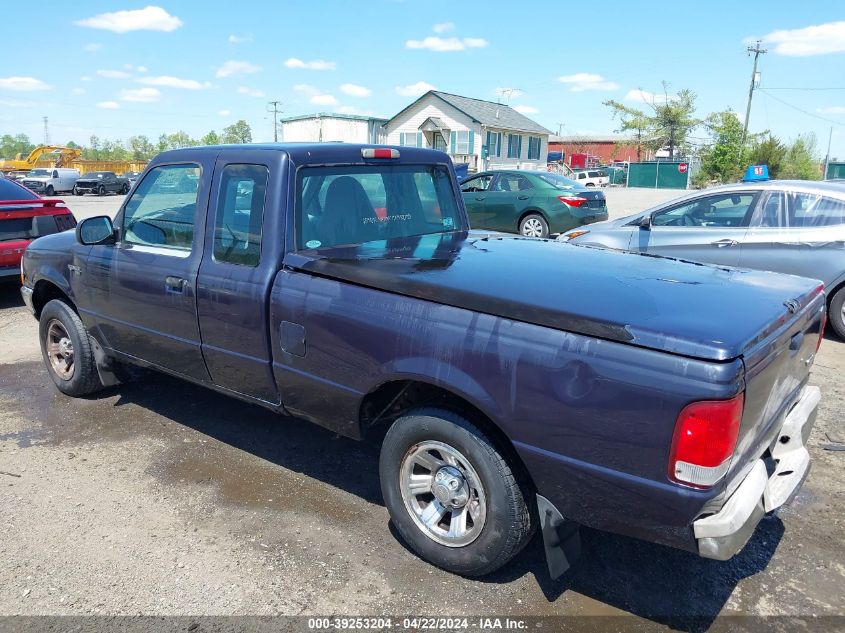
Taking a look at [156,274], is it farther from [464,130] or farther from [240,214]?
[464,130]

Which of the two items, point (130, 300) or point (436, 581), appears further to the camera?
point (130, 300)

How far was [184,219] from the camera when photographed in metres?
3.91

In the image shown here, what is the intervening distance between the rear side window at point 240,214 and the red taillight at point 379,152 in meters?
0.64

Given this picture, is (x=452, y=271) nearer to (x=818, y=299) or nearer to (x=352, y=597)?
(x=352, y=597)

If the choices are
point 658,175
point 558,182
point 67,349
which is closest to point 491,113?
point 658,175

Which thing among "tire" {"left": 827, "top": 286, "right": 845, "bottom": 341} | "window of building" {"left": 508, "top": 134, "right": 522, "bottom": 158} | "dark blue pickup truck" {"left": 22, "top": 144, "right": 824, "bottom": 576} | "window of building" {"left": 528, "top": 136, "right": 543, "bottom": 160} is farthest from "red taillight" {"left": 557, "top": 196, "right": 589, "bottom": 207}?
"window of building" {"left": 528, "top": 136, "right": 543, "bottom": 160}

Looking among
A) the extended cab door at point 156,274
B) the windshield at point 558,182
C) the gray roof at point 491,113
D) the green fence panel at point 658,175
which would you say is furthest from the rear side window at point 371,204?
the green fence panel at point 658,175

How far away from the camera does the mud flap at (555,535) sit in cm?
257

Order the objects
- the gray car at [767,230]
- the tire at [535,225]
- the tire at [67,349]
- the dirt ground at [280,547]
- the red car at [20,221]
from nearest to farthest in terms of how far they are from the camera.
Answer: the dirt ground at [280,547]
the tire at [67,349]
the gray car at [767,230]
the red car at [20,221]
the tire at [535,225]

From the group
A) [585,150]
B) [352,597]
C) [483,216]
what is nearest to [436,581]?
[352,597]

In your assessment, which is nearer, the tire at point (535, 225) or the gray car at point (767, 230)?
the gray car at point (767, 230)

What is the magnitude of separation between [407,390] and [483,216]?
11300mm

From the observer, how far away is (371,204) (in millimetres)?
3895

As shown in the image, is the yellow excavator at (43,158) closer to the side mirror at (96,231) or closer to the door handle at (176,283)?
the side mirror at (96,231)
